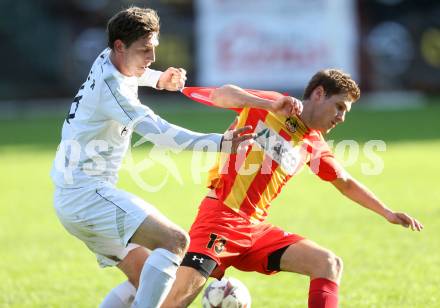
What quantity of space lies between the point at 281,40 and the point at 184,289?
17.4 metres

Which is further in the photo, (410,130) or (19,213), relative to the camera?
(410,130)

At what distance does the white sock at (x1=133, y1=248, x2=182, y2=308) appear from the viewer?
16.4 ft

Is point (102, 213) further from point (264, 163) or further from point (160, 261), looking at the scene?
point (264, 163)

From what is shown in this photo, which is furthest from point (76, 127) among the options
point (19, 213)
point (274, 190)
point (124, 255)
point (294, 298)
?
point (19, 213)

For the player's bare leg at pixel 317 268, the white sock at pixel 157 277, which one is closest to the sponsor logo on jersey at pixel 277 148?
the player's bare leg at pixel 317 268

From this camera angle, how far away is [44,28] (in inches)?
922

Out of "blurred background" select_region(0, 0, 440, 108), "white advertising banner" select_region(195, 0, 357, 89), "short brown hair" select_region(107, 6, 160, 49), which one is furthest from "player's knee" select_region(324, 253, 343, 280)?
"white advertising banner" select_region(195, 0, 357, 89)

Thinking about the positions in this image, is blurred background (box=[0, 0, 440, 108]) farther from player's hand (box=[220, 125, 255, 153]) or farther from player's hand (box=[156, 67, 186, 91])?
player's hand (box=[220, 125, 255, 153])

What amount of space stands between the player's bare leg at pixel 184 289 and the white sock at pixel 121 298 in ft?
1.30

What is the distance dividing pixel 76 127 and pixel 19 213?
231 inches

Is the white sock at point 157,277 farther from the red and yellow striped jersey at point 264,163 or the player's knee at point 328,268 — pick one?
the player's knee at point 328,268

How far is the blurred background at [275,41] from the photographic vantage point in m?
22.3

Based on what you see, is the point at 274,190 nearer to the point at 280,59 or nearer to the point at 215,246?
the point at 215,246

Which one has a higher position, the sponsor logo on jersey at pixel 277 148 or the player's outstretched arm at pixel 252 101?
the player's outstretched arm at pixel 252 101
